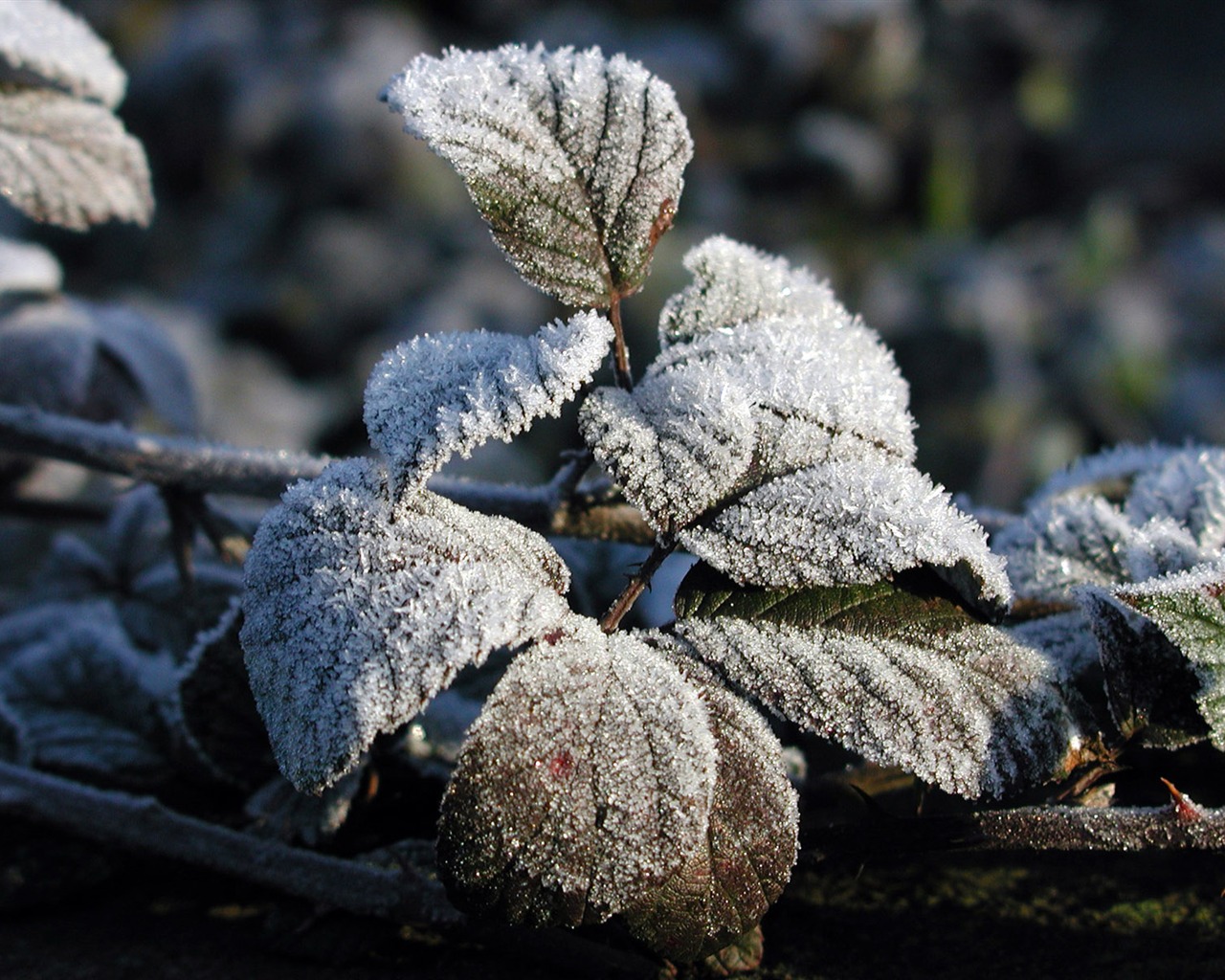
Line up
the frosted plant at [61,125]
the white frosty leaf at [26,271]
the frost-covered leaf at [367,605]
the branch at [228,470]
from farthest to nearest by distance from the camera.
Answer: the white frosty leaf at [26,271] → the frosted plant at [61,125] → the branch at [228,470] → the frost-covered leaf at [367,605]

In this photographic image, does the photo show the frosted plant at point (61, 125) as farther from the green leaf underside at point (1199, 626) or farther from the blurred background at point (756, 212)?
the blurred background at point (756, 212)

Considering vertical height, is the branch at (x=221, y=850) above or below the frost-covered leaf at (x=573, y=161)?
below

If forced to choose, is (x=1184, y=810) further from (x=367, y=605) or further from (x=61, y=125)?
(x=61, y=125)

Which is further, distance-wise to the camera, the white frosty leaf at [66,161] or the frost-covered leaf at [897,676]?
the white frosty leaf at [66,161]

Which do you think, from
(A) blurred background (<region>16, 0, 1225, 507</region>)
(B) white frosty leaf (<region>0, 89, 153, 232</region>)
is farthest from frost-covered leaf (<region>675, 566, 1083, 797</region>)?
(A) blurred background (<region>16, 0, 1225, 507</region>)

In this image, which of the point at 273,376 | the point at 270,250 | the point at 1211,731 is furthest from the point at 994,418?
the point at 1211,731

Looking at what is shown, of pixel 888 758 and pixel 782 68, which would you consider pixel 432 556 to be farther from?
pixel 782 68

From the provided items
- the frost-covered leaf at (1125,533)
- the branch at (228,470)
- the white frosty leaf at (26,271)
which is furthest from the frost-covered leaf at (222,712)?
the white frosty leaf at (26,271)
